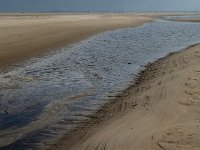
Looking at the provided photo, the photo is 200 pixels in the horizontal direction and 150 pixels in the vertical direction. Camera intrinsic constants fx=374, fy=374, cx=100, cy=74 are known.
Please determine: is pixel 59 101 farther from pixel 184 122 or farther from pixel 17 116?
pixel 184 122

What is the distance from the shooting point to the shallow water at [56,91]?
9539 mm

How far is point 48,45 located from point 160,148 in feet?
70.1

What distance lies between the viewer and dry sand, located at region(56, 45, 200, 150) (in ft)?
25.6

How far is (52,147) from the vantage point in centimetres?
837

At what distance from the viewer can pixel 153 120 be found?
9320 mm

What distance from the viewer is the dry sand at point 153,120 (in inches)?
307

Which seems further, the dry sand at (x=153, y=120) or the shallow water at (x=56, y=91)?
the shallow water at (x=56, y=91)

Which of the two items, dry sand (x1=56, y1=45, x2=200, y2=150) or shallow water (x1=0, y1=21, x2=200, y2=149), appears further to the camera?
shallow water (x1=0, y1=21, x2=200, y2=149)

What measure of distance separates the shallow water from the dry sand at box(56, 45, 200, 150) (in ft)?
2.65

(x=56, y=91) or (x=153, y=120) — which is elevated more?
(x=56, y=91)

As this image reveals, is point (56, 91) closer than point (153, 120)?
No

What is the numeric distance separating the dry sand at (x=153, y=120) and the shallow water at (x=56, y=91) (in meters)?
0.81

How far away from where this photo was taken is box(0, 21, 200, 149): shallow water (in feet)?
31.3

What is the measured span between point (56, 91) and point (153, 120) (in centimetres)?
530
